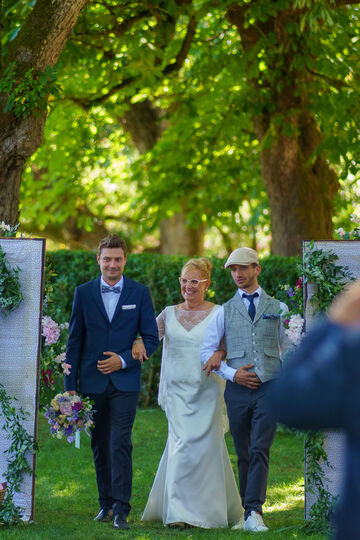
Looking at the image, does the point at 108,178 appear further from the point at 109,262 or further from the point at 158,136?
the point at 109,262

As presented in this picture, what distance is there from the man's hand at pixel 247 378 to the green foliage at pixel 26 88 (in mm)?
2985

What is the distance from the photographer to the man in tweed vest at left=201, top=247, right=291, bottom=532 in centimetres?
604

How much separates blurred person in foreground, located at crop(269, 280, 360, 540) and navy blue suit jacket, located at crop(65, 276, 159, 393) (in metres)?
4.14

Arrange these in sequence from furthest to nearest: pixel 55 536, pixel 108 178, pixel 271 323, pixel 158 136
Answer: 1. pixel 108 178
2. pixel 158 136
3. pixel 271 323
4. pixel 55 536

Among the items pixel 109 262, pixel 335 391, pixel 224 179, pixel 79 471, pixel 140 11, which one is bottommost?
pixel 79 471

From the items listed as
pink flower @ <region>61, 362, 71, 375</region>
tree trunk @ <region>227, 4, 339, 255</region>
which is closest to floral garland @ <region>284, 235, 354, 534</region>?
pink flower @ <region>61, 362, 71, 375</region>

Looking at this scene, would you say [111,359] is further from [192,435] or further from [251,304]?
[251,304]

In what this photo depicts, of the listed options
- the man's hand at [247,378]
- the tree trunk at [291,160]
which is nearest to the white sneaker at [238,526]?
the man's hand at [247,378]

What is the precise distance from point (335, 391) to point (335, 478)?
13.9ft

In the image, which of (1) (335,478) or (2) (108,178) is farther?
(2) (108,178)

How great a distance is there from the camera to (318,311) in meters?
6.07

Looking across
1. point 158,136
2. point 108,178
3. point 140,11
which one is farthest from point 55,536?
point 108,178

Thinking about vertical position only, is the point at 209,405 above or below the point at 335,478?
above

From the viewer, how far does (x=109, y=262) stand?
6.32 meters
